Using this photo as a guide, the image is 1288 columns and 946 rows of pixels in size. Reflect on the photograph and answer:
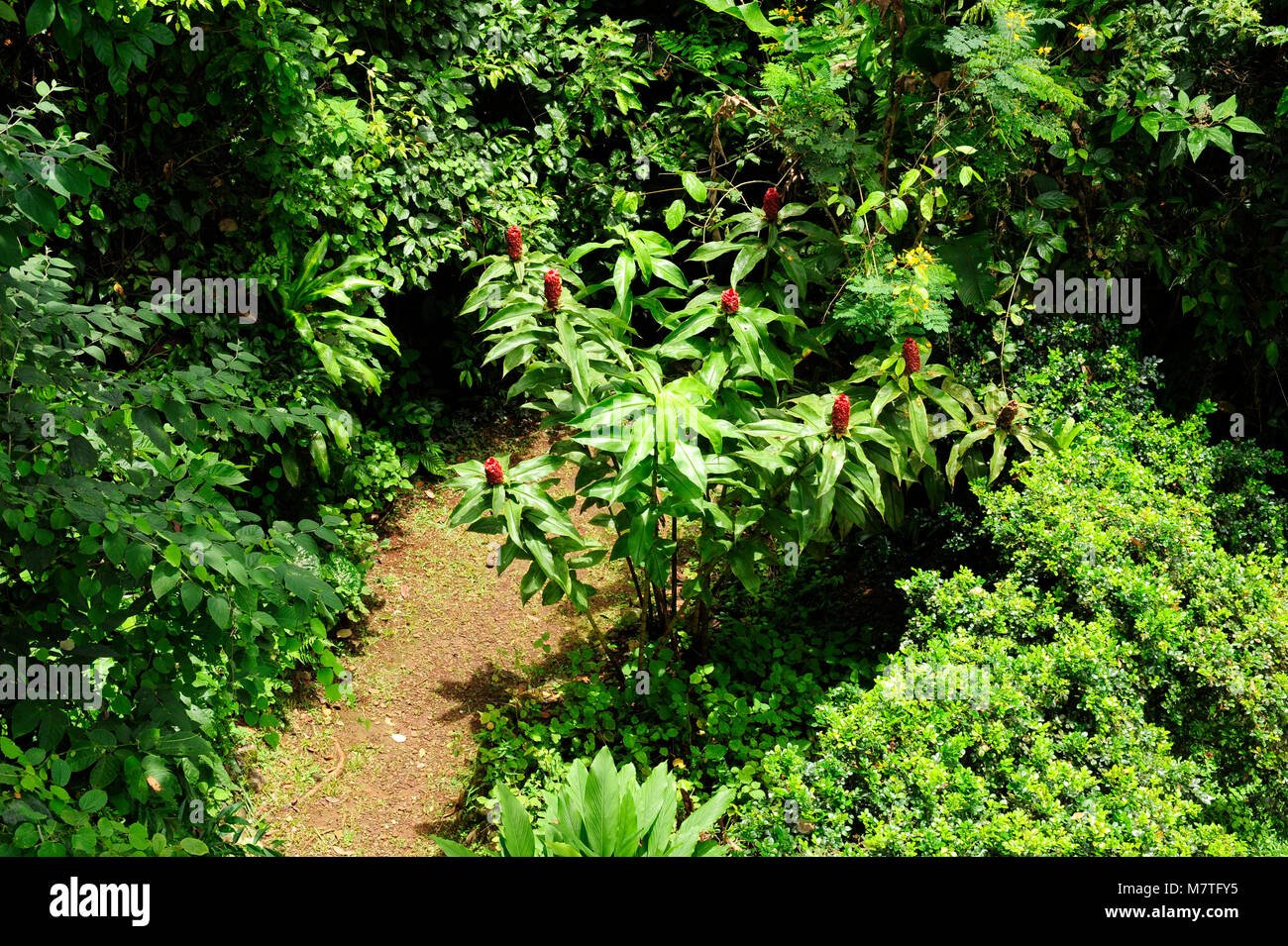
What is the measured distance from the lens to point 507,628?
4.88 meters

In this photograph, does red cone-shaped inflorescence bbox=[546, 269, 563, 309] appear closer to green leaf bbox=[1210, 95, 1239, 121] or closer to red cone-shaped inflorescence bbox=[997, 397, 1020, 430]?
red cone-shaped inflorescence bbox=[997, 397, 1020, 430]

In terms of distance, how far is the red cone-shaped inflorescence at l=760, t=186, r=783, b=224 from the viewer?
13.6 feet

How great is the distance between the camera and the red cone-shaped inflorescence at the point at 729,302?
3744 millimetres

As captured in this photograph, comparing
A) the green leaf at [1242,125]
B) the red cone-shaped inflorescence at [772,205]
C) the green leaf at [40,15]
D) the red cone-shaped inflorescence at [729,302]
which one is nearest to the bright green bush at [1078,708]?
the red cone-shaped inflorescence at [729,302]

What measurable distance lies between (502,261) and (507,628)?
175cm

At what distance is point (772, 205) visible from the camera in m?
4.16

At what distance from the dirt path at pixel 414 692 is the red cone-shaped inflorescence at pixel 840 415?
5.40 ft

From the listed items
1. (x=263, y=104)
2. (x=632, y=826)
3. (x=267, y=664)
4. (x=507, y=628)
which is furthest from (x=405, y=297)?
(x=632, y=826)

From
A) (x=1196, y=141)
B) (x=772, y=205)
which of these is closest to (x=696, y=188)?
(x=772, y=205)

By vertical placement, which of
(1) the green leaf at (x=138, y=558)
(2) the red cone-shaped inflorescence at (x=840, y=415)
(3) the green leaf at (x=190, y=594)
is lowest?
(3) the green leaf at (x=190, y=594)

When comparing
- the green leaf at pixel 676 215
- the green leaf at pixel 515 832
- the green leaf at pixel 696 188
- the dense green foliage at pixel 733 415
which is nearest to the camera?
the green leaf at pixel 515 832

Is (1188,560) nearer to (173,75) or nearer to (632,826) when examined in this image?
(632,826)

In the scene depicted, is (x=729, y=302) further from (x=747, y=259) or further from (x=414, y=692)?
(x=414, y=692)

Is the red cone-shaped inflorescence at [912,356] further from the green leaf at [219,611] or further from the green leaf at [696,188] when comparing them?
the green leaf at [219,611]
